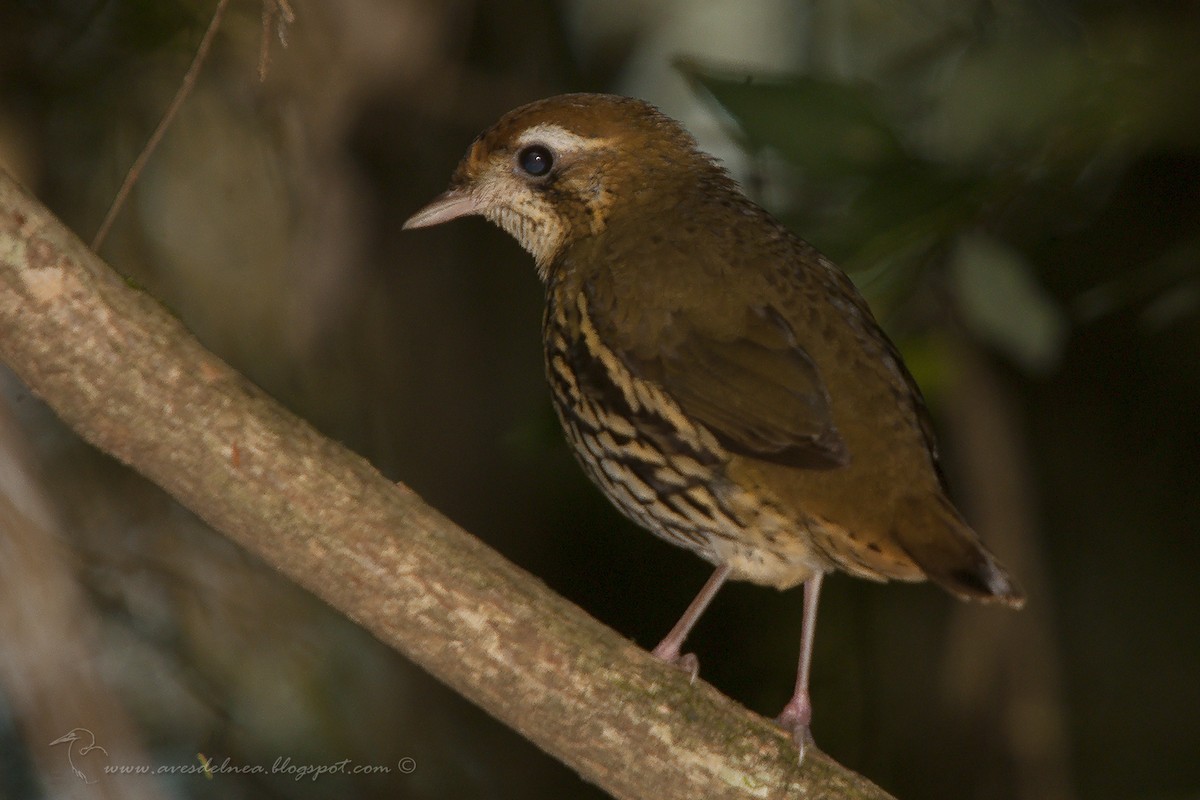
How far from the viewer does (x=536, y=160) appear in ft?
12.8

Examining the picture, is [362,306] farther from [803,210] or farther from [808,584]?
[808,584]

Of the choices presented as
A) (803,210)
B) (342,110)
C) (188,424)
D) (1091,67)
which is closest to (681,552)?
(803,210)

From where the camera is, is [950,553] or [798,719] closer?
[950,553]

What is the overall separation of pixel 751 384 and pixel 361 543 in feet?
A: 3.13

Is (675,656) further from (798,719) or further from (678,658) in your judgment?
(798,719)

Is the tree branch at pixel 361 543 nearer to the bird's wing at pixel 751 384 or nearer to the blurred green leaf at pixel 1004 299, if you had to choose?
the bird's wing at pixel 751 384

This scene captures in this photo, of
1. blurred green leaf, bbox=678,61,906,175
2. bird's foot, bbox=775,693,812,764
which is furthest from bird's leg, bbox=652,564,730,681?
blurred green leaf, bbox=678,61,906,175

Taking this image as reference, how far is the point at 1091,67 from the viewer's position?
12.9ft

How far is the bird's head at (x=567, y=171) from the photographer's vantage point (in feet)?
12.6

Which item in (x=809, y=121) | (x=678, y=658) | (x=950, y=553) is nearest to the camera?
(x=950, y=553)

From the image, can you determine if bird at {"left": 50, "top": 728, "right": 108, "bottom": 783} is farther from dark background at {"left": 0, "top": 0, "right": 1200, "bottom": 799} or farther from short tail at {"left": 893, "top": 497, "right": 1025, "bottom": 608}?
short tail at {"left": 893, "top": 497, "right": 1025, "bottom": 608}

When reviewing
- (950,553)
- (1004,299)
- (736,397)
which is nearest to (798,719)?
(950,553)

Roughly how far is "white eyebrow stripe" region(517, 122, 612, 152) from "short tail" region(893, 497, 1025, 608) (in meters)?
1.34

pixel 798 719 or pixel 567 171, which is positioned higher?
pixel 567 171
